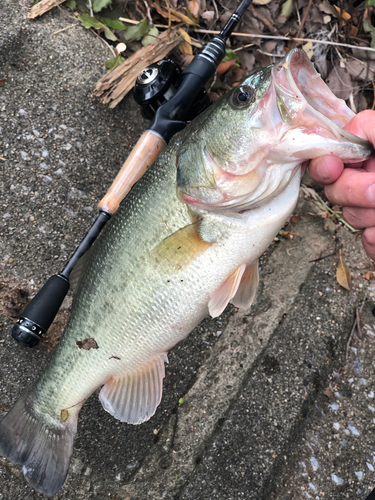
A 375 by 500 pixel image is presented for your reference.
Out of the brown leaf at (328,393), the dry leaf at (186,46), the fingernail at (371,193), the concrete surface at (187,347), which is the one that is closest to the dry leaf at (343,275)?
the concrete surface at (187,347)

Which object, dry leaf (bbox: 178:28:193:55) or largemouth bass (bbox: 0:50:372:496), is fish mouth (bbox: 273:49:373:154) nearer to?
largemouth bass (bbox: 0:50:372:496)

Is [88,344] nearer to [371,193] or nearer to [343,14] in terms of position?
[371,193]

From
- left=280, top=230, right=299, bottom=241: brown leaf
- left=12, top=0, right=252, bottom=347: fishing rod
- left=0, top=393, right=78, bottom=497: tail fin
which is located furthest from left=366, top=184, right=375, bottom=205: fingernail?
left=0, top=393, right=78, bottom=497: tail fin

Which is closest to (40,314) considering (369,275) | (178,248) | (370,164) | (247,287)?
(178,248)

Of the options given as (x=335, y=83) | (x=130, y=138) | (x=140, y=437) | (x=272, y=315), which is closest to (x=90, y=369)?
(x=140, y=437)

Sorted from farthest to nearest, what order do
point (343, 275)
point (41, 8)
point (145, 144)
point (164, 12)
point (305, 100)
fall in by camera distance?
1. point (164, 12)
2. point (41, 8)
3. point (343, 275)
4. point (145, 144)
5. point (305, 100)

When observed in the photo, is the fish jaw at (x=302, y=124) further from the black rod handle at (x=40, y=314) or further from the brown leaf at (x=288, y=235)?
the black rod handle at (x=40, y=314)

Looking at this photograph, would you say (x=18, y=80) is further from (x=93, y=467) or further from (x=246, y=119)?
(x=93, y=467)
